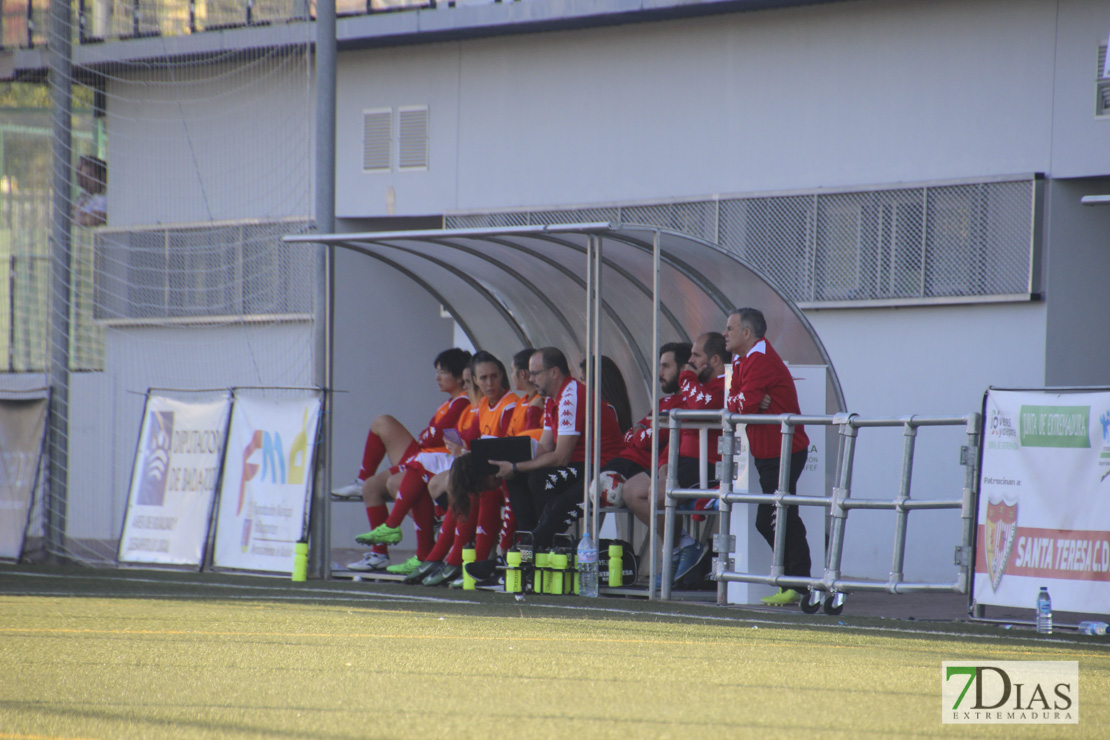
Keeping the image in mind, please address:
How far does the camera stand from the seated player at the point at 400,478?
1233cm

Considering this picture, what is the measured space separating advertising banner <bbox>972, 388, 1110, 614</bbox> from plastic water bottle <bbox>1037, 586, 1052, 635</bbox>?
61 millimetres

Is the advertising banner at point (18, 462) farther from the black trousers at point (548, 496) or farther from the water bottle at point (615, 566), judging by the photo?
the water bottle at point (615, 566)

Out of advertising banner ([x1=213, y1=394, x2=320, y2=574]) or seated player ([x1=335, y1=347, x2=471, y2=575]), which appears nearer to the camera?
seated player ([x1=335, y1=347, x2=471, y2=575])

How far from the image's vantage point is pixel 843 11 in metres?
13.9

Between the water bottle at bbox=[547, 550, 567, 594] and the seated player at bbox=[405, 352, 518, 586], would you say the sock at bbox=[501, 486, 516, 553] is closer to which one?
the seated player at bbox=[405, 352, 518, 586]

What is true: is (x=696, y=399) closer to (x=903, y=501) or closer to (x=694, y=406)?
(x=694, y=406)

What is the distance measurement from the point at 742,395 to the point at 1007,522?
6.96ft

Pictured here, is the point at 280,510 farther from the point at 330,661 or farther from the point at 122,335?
the point at 122,335

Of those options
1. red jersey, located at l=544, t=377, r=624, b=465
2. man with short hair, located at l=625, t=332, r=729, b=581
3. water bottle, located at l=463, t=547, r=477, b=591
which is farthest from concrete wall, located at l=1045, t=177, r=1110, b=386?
water bottle, located at l=463, t=547, r=477, b=591

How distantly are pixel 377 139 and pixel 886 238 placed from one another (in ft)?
20.9

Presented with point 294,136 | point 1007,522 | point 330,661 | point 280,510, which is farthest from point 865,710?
point 294,136

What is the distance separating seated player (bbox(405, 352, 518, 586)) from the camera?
11.6m

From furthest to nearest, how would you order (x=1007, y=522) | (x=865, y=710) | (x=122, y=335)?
(x=122, y=335), (x=1007, y=522), (x=865, y=710)

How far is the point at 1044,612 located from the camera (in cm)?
848
